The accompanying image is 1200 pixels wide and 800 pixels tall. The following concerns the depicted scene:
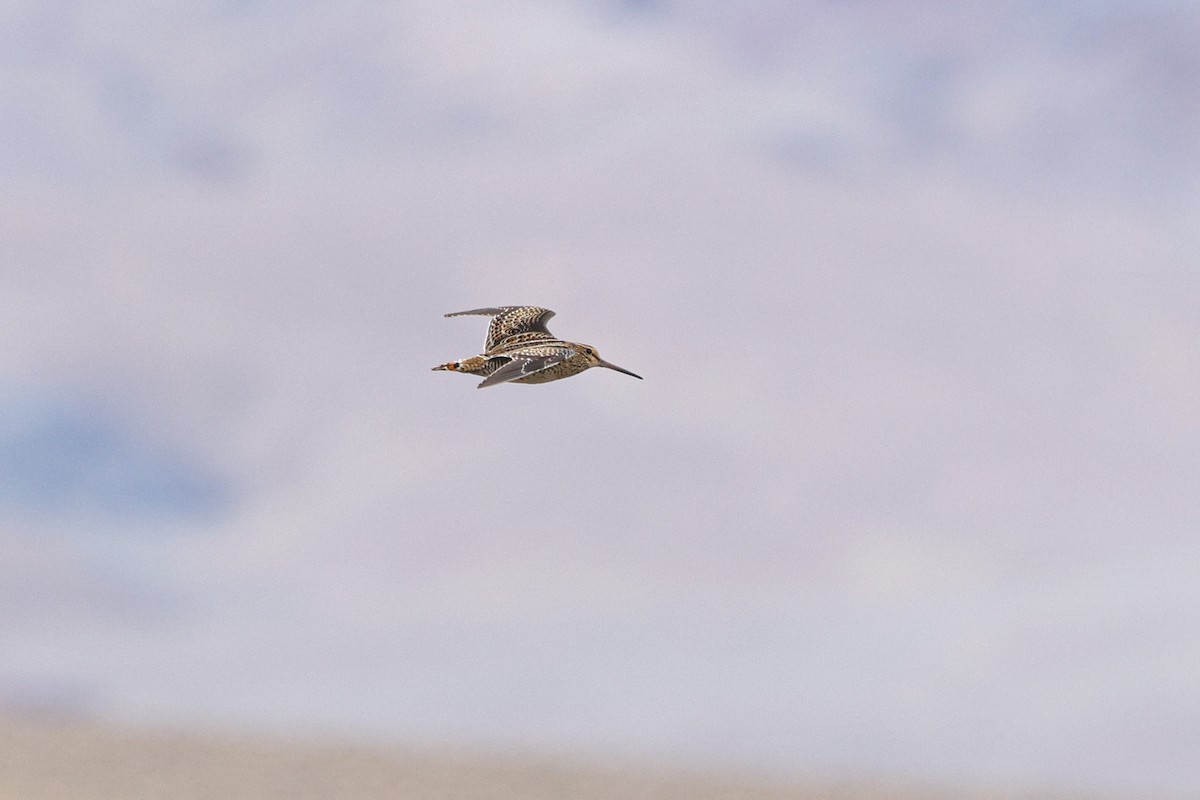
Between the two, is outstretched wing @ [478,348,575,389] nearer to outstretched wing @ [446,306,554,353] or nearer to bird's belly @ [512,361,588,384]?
bird's belly @ [512,361,588,384]

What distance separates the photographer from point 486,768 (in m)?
53.2

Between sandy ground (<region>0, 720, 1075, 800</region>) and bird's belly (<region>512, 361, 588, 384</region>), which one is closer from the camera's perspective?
bird's belly (<region>512, 361, 588, 384</region>)

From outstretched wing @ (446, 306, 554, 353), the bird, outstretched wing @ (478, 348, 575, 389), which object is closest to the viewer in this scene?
outstretched wing @ (478, 348, 575, 389)

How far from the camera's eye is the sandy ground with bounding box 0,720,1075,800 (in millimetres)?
50656

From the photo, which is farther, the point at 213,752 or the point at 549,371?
the point at 213,752

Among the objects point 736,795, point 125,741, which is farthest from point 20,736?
point 736,795

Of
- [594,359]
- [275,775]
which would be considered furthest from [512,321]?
[275,775]

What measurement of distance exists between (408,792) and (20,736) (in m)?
13.7

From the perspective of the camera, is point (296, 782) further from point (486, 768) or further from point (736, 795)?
point (736, 795)

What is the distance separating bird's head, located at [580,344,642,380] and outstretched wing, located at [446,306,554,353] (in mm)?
1771

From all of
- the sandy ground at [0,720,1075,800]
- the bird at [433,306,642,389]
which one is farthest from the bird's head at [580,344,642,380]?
the sandy ground at [0,720,1075,800]

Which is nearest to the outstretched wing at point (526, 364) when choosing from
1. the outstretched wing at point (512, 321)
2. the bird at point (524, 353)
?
the bird at point (524, 353)

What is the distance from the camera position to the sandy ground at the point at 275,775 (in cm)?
5066

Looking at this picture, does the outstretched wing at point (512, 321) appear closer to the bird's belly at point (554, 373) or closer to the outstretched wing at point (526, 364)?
the bird's belly at point (554, 373)
